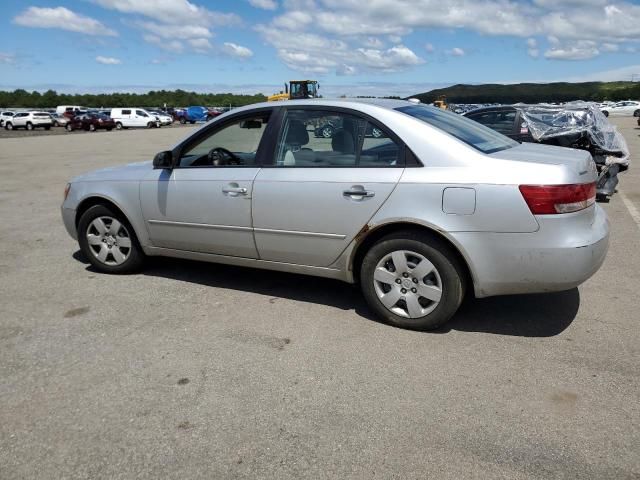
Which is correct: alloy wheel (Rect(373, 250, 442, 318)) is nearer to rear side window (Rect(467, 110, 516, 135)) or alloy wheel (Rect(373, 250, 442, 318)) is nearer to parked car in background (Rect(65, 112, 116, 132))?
rear side window (Rect(467, 110, 516, 135))

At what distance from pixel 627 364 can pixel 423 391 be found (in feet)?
4.38

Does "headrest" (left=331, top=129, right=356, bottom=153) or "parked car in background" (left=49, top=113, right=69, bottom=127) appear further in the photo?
"parked car in background" (left=49, top=113, right=69, bottom=127)

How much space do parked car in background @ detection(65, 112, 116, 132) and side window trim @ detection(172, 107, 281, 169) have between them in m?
42.1

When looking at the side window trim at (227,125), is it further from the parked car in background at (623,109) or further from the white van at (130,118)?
the parked car in background at (623,109)

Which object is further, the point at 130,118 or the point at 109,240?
the point at 130,118

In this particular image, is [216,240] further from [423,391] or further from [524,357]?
[524,357]

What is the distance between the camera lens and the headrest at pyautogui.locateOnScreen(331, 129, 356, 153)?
3.88m

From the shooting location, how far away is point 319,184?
3.84 meters

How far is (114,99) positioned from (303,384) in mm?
104370

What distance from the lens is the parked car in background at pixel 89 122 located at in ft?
137

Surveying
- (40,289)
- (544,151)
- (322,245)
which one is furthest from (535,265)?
(40,289)

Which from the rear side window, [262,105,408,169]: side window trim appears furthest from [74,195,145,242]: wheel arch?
the rear side window

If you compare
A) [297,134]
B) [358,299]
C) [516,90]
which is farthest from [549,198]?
[516,90]

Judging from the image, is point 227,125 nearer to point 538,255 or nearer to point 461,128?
point 461,128
